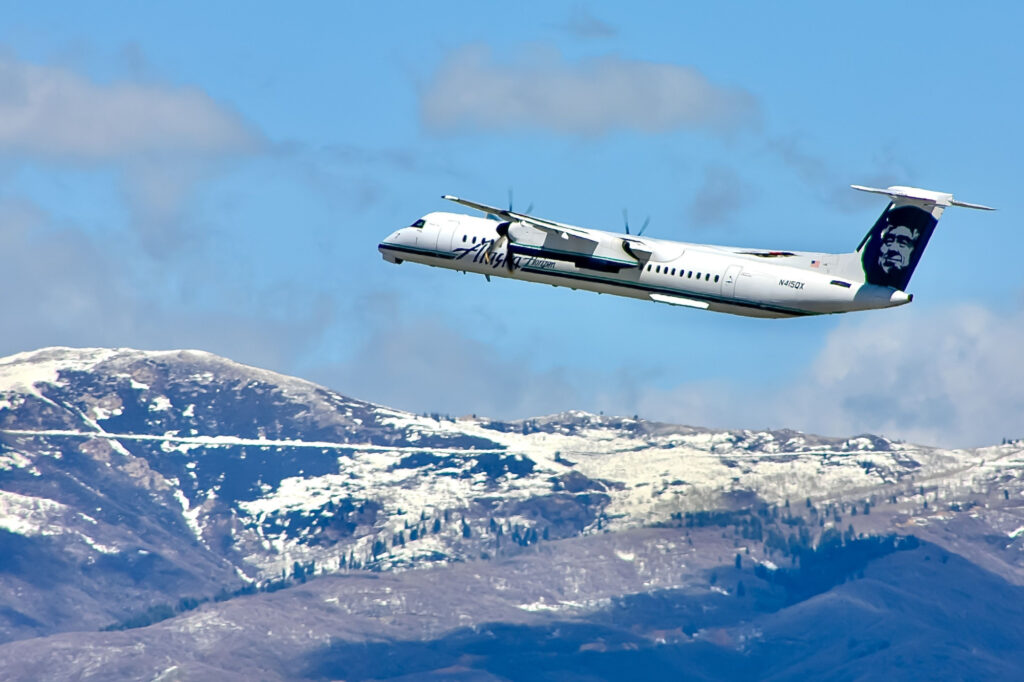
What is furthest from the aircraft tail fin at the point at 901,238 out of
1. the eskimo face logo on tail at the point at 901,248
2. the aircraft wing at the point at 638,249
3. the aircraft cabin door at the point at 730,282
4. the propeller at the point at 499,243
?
the propeller at the point at 499,243

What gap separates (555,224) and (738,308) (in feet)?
42.3

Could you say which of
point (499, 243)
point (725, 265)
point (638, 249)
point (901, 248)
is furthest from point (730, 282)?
point (499, 243)

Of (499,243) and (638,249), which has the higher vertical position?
(499,243)

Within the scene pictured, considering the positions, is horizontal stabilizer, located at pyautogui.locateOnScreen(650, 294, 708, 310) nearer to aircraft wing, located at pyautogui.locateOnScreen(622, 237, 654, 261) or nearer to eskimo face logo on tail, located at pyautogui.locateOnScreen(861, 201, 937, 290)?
aircraft wing, located at pyautogui.locateOnScreen(622, 237, 654, 261)

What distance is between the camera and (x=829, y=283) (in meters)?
93.1

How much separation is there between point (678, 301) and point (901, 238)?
13691mm

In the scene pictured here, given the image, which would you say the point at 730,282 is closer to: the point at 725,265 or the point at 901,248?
the point at 725,265

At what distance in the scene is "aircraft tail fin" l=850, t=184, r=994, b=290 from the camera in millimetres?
93312

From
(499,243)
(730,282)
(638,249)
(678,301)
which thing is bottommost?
(678,301)

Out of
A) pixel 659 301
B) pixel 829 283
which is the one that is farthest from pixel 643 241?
pixel 829 283

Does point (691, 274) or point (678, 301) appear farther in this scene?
point (678, 301)

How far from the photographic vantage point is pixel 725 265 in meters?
95.4

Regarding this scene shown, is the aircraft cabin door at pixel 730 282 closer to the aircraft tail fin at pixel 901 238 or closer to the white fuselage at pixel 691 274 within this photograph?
the white fuselage at pixel 691 274

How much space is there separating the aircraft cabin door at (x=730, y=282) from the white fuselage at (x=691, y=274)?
0.06 meters
